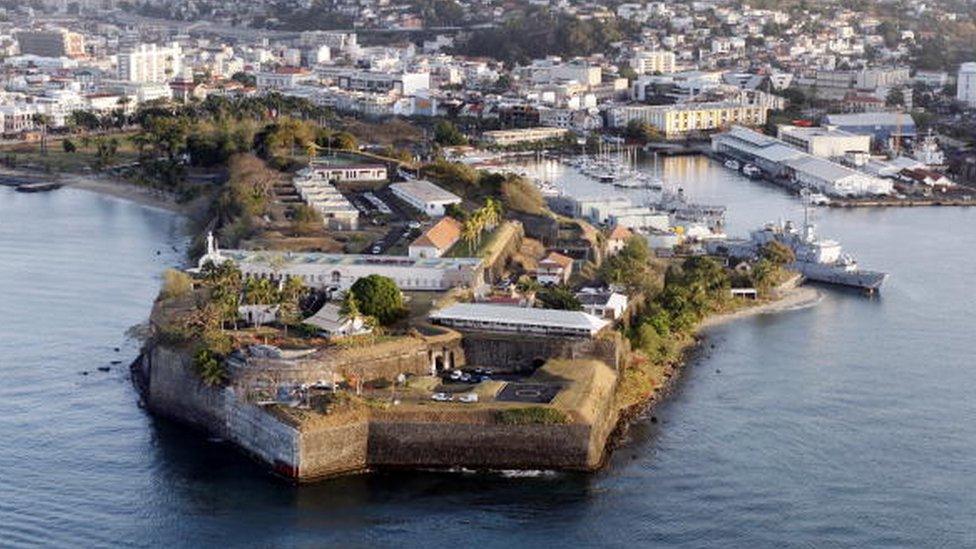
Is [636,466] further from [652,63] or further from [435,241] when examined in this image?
[652,63]

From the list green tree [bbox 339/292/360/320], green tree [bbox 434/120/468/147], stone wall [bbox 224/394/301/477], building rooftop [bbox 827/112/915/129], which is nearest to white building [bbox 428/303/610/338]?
green tree [bbox 339/292/360/320]

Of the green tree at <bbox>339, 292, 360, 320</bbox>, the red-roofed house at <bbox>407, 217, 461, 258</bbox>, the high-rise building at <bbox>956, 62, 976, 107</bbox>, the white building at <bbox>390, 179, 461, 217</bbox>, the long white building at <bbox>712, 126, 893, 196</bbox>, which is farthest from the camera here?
A: the high-rise building at <bbox>956, 62, 976, 107</bbox>

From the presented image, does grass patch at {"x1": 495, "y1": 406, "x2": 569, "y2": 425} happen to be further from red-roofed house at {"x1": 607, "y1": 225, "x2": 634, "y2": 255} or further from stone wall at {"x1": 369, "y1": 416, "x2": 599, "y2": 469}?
red-roofed house at {"x1": 607, "y1": 225, "x2": 634, "y2": 255}

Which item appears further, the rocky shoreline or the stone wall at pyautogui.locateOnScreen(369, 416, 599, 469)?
the rocky shoreline

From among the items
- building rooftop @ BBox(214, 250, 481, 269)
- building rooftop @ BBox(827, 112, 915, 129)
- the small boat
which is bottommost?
the small boat

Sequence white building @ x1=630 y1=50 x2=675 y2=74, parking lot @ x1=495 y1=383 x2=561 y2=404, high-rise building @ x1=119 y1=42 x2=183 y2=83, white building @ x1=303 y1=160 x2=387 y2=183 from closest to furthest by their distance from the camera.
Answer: parking lot @ x1=495 y1=383 x2=561 y2=404
white building @ x1=303 y1=160 x2=387 y2=183
high-rise building @ x1=119 y1=42 x2=183 y2=83
white building @ x1=630 y1=50 x2=675 y2=74

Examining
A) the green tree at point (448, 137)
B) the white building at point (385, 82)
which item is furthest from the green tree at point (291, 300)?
the white building at point (385, 82)

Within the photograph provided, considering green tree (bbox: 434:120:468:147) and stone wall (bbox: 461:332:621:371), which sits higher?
green tree (bbox: 434:120:468:147)
